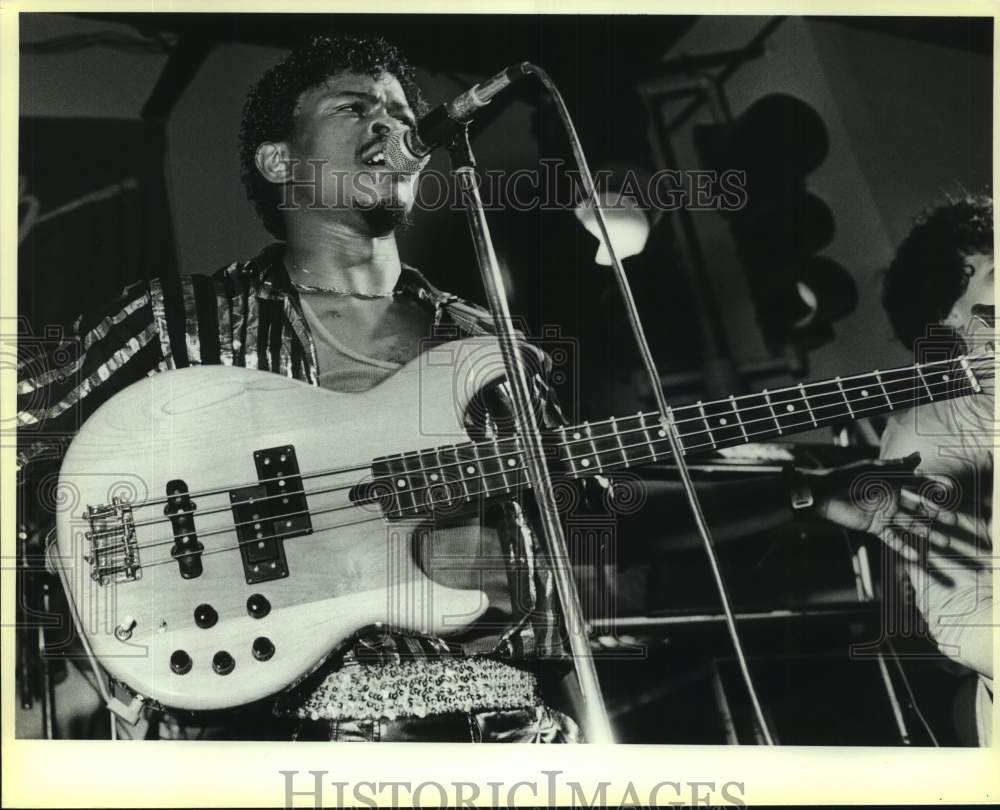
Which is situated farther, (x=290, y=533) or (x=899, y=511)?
(x=899, y=511)

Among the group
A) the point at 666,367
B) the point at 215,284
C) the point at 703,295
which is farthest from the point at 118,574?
the point at 703,295

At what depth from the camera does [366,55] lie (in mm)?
1978

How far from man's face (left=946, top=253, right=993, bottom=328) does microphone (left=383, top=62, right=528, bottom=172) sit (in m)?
1.11

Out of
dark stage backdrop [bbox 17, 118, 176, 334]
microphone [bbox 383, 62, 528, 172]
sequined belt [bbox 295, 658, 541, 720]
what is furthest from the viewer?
dark stage backdrop [bbox 17, 118, 176, 334]

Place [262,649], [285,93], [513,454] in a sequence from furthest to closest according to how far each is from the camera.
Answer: [285,93]
[513,454]
[262,649]

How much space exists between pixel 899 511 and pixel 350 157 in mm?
1445

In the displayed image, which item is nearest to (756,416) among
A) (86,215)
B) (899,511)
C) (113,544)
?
(899,511)

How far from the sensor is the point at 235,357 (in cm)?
189

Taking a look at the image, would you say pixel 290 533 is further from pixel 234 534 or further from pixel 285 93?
pixel 285 93

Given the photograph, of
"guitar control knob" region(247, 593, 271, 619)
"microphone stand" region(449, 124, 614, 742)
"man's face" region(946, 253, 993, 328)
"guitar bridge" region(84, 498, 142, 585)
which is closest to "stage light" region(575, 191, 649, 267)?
"microphone stand" region(449, 124, 614, 742)

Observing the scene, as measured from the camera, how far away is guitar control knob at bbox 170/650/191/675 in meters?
1.76

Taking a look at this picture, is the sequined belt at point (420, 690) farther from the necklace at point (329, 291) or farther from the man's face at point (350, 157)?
the man's face at point (350, 157)

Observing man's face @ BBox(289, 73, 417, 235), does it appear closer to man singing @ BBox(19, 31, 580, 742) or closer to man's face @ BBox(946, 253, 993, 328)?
man singing @ BBox(19, 31, 580, 742)

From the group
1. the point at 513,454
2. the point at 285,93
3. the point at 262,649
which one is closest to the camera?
the point at 262,649
